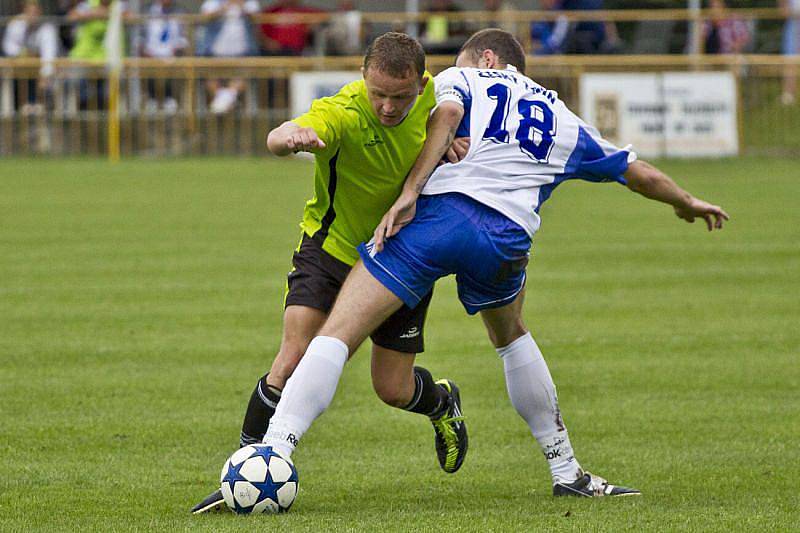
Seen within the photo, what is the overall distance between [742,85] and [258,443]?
21.1 metres

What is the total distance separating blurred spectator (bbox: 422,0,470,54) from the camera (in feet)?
88.5

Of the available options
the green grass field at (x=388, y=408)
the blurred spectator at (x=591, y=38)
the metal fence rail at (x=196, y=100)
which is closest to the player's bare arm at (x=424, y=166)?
the green grass field at (x=388, y=408)

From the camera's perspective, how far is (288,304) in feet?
20.6

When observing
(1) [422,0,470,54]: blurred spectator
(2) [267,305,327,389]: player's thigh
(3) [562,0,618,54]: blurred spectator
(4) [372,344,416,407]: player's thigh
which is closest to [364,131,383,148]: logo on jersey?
(2) [267,305,327,389]: player's thigh

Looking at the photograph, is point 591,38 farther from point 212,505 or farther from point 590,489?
point 212,505

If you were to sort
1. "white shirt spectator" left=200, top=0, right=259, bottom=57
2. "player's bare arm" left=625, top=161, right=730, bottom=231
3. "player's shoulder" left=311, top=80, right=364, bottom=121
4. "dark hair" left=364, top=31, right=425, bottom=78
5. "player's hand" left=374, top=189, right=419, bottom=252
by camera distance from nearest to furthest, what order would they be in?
1. "dark hair" left=364, top=31, right=425, bottom=78
2. "player's shoulder" left=311, top=80, right=364, bottom=121
3. "player's hand" left=374, top=189, right=419, bottom=252
4. "player's bare arm" left=625, top=161, right=730, bottom=231
5. "white shirt spectator" left=200, top=0, right=259, bottom=57

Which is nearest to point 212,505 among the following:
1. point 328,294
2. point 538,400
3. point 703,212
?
point 328,294

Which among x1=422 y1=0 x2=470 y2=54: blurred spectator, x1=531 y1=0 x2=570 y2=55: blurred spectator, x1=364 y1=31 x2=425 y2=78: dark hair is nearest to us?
x1=364 y1=31 x2=425 y2=78: dark hair

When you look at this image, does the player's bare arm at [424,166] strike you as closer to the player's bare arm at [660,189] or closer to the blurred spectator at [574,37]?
the player's bare arm at [660,189]

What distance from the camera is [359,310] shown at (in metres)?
5.84

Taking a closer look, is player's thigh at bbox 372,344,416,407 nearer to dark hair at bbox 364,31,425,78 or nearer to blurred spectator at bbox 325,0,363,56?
dark hair at bbox 364,31,425,78

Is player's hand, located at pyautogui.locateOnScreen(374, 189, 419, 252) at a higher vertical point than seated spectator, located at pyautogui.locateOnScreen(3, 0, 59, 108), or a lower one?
lower

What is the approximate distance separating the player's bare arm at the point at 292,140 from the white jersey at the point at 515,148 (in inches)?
29.1

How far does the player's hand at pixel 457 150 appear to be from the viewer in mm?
6082
